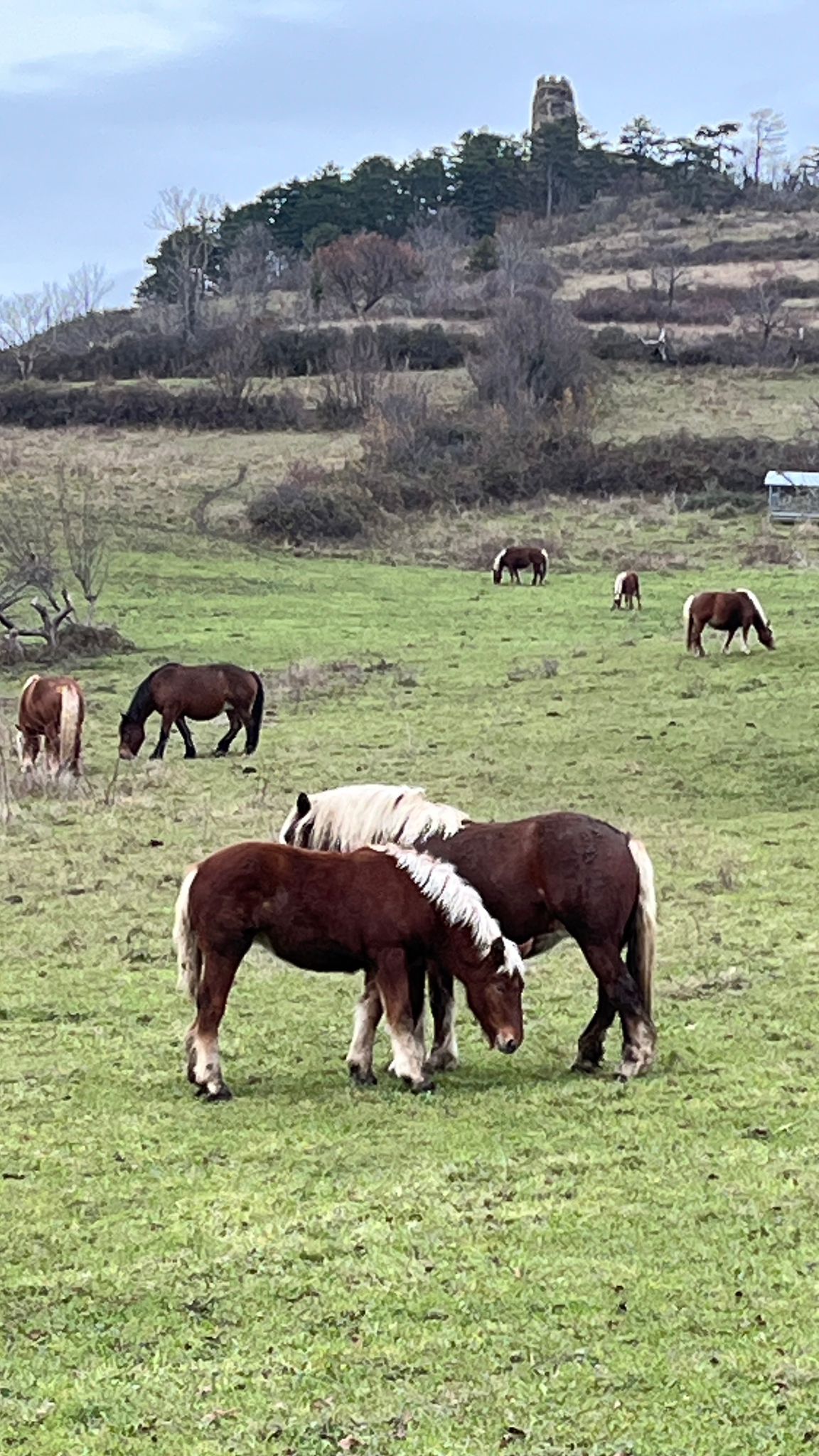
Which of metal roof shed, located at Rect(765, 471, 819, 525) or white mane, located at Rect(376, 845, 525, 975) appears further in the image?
metal roof shed, located at Rect(765, 471, 819, 525)

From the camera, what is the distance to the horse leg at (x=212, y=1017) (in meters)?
Result: 7.45

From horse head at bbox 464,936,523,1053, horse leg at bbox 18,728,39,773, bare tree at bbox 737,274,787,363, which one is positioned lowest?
horse leg at bbox 18,728,39,773

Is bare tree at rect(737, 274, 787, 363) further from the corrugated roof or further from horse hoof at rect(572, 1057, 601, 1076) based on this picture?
horse hoof at rect(572, 1057, 601, 1076)

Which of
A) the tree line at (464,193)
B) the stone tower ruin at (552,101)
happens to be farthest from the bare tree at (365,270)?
the stone tower ruin at (552,101)

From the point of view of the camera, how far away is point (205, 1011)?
748 centimetres

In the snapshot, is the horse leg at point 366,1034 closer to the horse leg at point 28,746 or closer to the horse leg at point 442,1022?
the horse leg at point 442,1022

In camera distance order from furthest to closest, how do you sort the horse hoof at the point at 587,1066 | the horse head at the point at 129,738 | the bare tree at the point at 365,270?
the bare tree at the point at 365,270 < the horse head at the point at 129,738 < the horse hoof at the point at 587,1066

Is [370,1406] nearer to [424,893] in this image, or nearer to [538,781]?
[424,893]

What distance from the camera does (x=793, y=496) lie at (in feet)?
139

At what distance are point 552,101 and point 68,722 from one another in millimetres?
129775

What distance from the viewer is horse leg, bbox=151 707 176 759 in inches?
738

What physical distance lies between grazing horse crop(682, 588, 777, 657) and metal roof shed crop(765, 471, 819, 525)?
57.0 feet

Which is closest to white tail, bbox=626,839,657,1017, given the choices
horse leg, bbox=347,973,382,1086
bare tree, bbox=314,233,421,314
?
horse leg, bbox=347,973,382,1086

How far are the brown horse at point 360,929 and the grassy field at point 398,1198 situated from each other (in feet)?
1.11
